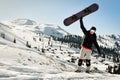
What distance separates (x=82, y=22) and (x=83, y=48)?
160 centimetres

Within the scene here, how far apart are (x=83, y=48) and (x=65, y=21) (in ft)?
7.61

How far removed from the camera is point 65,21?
16547 mm

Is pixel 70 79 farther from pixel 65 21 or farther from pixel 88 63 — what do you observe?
pixel 65 21

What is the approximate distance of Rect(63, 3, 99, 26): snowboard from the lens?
1630 centimetres

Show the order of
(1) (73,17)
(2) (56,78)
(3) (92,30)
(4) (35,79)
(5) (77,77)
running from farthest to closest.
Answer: (1) (73,17), (3) (92,30), (5) (77,77), (2) (56,78), (4) (35,79)

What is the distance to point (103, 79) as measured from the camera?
38.7 feet

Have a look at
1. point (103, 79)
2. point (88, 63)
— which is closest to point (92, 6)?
point (88, 63)

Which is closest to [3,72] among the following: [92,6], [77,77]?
[77,77]

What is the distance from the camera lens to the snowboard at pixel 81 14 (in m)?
16.3

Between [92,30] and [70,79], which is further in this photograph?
[92,30]

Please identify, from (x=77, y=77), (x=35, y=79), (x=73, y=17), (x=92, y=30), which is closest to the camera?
(x=35, y=79)

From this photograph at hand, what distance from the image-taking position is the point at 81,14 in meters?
16.4

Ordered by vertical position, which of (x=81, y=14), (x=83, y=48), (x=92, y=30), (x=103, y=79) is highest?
(x=81, y=14)

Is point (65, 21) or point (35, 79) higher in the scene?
point (65, 21)
